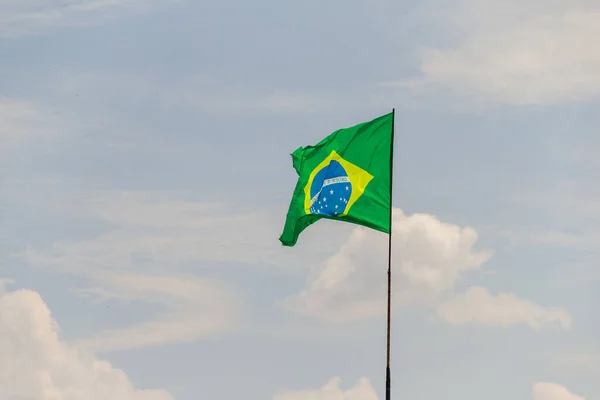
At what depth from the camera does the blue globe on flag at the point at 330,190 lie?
474 feet

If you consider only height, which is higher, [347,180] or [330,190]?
[347,180]

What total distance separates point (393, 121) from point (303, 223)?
8107mm

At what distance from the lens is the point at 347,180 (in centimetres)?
14462

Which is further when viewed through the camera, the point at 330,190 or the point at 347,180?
the point at 330,190

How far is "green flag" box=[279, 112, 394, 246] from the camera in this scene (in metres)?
143

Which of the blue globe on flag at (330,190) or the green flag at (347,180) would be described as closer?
the green flag at (347,180)

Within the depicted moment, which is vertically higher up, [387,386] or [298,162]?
[298,162]

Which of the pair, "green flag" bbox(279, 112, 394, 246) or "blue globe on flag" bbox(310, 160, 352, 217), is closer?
"green flag" bbox(279, 112, 394, 246)

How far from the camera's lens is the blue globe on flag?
14462 centimetres

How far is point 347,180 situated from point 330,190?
52.7 inches

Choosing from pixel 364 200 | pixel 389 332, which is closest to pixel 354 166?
pixel 364 200

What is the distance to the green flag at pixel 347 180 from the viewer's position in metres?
143

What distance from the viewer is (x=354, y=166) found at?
145 metres

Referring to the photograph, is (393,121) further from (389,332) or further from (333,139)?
(389,332)
